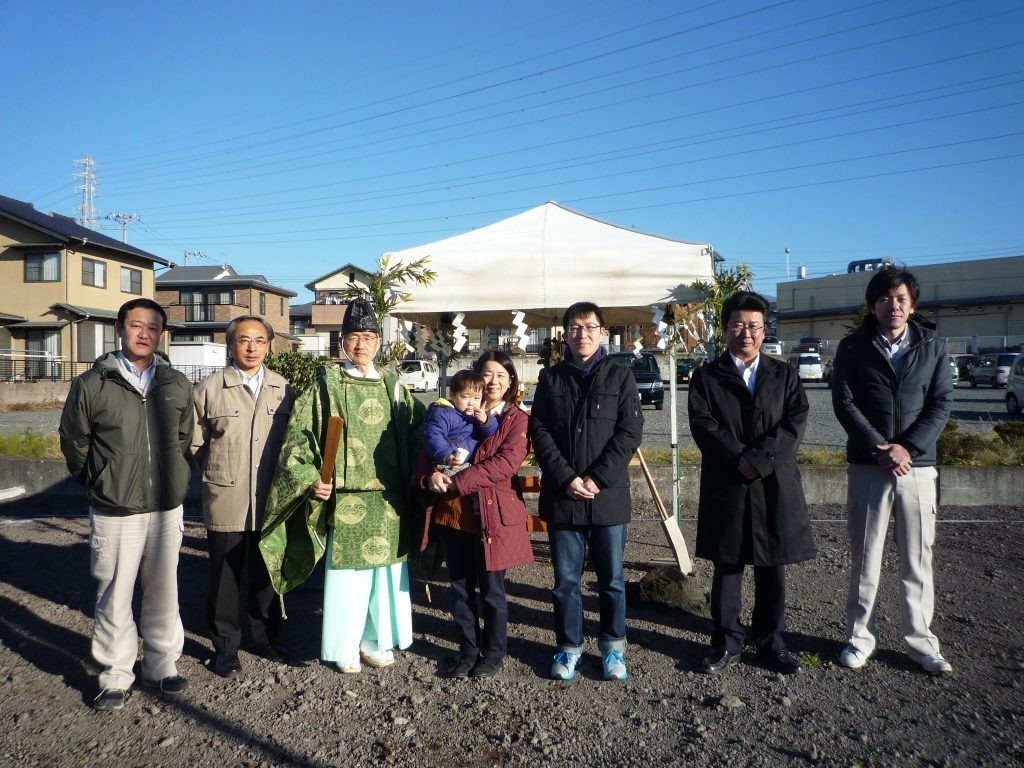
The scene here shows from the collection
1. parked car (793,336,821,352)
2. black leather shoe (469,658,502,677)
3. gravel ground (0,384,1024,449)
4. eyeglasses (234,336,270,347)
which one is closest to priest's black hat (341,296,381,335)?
eyeglasses (234,336,270,347)

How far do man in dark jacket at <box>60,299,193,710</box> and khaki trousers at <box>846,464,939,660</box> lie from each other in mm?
3554

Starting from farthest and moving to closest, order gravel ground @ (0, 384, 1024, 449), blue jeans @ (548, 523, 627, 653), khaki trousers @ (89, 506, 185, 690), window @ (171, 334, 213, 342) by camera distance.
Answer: window @ (171, 334, 213, 342), gravel ground @ (0, 384, 1024, 449), blue jeans @ (548, 523, 627, 653), khaki trousers @ (89, 506, 185, 690)

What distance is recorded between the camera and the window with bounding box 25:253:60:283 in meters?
30.8

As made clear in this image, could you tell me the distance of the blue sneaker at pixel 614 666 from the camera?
3803 mm

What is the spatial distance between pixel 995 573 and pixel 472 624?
4.09 meters

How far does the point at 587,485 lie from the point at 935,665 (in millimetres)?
2000

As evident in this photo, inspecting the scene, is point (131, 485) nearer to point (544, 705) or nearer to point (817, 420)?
point (544, 705)

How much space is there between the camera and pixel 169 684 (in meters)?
3.73

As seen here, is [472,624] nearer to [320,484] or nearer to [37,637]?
[320,484]

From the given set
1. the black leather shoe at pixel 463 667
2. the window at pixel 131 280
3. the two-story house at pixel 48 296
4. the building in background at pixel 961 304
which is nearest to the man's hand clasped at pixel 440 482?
the black leather shoe at pixel 463 667

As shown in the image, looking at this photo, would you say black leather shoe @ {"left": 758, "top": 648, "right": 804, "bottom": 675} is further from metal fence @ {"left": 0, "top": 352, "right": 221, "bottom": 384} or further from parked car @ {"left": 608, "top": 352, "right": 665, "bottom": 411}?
metal fence @ {"left": 0, "top": 352, "right": 221, "bottom": 384}

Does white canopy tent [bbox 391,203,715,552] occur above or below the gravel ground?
above

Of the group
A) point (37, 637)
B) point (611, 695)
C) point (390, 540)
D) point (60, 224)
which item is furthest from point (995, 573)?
point (60, 224)

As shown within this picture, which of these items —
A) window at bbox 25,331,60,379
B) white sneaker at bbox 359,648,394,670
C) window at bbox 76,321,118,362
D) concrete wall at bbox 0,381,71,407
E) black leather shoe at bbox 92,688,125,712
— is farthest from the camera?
window at bbox 76,321,118,362
